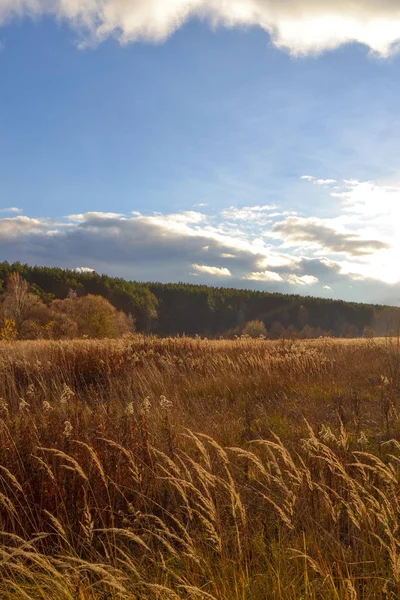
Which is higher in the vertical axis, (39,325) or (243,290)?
(243,290)

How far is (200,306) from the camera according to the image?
114312 millimetres

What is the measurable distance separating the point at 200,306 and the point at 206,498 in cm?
11084

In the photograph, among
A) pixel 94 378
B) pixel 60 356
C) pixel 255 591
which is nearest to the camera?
pixel 255 591

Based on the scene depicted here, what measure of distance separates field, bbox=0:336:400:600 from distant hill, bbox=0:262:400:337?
73.7 meters

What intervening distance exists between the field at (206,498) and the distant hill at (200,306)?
7365 cm

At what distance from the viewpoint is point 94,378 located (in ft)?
38.7

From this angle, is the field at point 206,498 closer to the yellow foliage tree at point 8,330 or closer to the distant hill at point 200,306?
the yellow foliage tree at point 8,330

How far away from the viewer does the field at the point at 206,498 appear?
285 centimetres


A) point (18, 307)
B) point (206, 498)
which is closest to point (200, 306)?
point (18, 307)

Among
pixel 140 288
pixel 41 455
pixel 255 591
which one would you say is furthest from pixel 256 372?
pixel 140 288

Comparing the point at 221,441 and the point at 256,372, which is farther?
the point at 256,372

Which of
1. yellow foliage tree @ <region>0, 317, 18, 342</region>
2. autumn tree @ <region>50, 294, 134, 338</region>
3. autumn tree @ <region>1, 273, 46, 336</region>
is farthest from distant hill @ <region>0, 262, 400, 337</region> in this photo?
yellow foliage tree @ <region>0, 317, 18, 342</region>

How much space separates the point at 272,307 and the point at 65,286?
2262 inches

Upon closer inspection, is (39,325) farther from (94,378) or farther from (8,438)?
(8,438)
